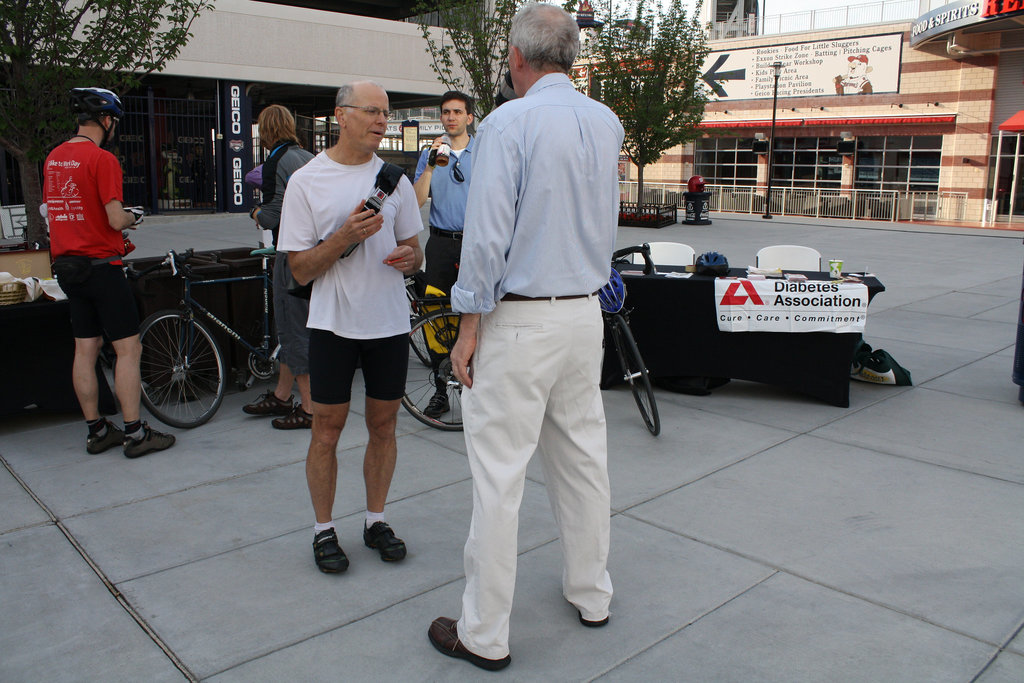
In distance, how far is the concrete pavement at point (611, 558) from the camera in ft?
9.77

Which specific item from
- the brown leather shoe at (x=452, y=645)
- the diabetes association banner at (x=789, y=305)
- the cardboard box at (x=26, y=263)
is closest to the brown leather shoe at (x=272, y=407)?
the cardboard box at (x=26, y=263)

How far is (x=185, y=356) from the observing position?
5578mm

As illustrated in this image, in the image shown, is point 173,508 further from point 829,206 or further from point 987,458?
point 829,206

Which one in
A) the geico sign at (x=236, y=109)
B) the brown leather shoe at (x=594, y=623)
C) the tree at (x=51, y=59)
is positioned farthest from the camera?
the geico sign at (x=236, y=109)

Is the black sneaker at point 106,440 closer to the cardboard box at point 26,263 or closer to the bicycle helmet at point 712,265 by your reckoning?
the cardboard box at point 26,263

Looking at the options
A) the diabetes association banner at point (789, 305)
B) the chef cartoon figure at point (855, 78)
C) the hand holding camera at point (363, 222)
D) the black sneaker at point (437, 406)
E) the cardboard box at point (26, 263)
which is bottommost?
the black sneaker at point (437, 406)

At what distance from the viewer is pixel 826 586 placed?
348cm

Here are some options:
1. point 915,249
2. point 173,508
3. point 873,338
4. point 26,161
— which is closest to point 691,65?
point 915,249

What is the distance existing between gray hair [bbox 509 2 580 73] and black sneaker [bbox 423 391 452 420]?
3287 mm

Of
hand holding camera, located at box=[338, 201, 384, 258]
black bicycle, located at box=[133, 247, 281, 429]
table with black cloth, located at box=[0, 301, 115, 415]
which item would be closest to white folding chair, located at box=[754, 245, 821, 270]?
black bicycle, located at box=[133, 247, 281, 429]

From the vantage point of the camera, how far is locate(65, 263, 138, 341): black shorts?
16.1ft

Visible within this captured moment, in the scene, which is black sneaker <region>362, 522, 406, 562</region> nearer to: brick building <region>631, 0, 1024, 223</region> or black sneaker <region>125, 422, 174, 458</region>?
black sneaker <region>125, 422, 174, 458</region>

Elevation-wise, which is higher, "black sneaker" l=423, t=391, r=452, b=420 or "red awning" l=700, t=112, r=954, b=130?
"red awning" l=700, t=112, r=954, b=130

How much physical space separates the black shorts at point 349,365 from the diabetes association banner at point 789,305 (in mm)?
3206
